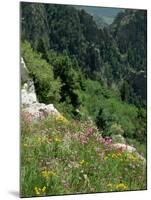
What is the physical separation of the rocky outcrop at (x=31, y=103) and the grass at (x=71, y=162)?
61 millimetres

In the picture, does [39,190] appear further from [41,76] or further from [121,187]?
[41,76]

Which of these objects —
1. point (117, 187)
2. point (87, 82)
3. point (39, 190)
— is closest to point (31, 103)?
point (87, 82)

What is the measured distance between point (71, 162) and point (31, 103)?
2.09 ft

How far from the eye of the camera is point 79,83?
7.02 m

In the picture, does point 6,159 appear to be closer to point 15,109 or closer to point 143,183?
point 15,109

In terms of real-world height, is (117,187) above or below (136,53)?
below

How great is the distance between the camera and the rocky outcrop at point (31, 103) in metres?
6.68

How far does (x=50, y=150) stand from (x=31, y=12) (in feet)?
4.00

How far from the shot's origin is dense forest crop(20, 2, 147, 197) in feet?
22.2

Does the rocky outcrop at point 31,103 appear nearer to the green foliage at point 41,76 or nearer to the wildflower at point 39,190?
the green foliage at point 41,76

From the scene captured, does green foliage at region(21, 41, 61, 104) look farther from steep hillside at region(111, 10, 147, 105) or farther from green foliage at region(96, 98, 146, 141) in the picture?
steep hillside at region(111, 10, 147, 105)

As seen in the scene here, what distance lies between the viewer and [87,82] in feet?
23.1

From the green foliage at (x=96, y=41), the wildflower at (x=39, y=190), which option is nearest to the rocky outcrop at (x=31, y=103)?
the green foliage at (x=96, y=41)

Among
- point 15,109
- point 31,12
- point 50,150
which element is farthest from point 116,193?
point 31,12
